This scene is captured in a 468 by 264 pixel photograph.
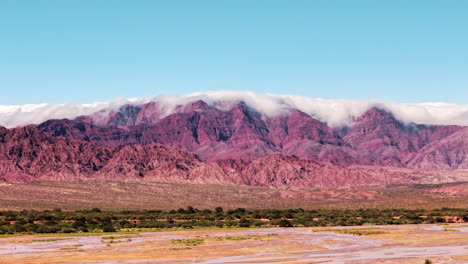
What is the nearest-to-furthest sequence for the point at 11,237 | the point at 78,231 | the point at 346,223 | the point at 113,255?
the point at 113,255
the point at 11,237
the point at 78,231
the point at 346,223

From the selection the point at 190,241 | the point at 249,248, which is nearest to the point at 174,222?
the point at 190,241

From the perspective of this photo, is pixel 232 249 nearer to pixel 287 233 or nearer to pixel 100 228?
pixel 287 233

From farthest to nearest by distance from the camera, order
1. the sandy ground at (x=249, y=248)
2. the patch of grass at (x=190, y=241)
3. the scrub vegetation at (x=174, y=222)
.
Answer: the scrub vegetation at (x=174, y=222)
the patch of grass at (x=190, y=241)
the sandy ground at (x=249, y=248)


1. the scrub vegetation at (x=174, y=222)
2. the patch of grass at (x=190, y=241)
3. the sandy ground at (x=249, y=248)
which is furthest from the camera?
the scrub vegetation at (x=174, y=222)

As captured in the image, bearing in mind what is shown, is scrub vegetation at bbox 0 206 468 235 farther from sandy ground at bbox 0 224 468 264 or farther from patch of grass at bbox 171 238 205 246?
patch of grass at bbox 171 238 205 246

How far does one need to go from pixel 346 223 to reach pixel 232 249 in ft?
128

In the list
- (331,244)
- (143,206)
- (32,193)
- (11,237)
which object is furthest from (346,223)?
(32,193)

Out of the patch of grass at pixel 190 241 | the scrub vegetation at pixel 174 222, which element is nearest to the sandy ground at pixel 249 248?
the patch of grass at pixel 190 241

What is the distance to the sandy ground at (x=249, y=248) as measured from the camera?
5103 centimetres

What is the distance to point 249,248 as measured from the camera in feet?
194

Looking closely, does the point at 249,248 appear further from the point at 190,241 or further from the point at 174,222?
the point at 174,222

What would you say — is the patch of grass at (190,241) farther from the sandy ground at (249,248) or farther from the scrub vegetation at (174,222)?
the scrub vegetation at (174,222)

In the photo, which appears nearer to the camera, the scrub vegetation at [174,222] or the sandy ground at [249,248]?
the sandy ground at [249,248]

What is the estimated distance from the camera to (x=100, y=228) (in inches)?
3415
